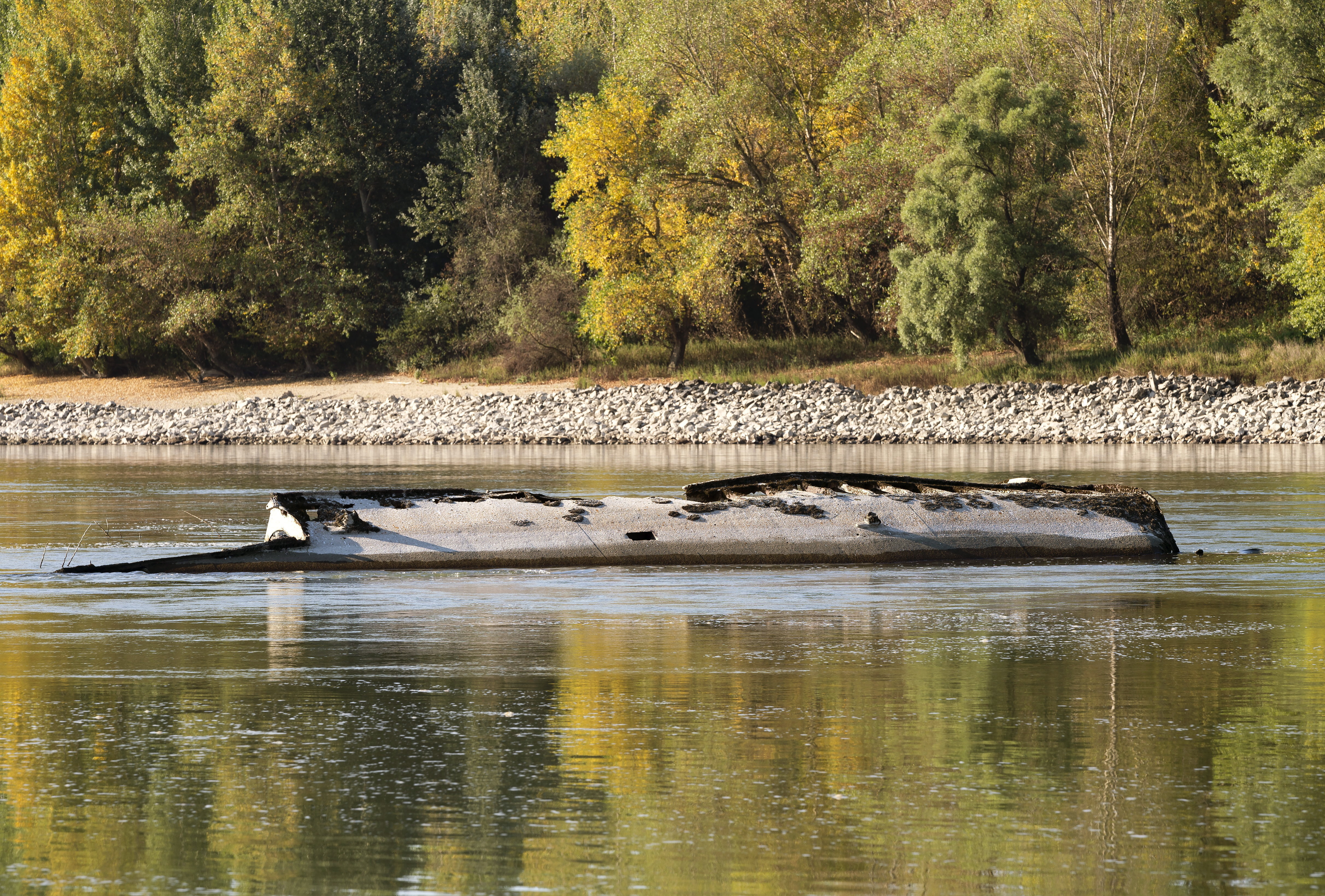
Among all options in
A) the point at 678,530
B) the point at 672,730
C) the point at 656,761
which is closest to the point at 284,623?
the point at 678,530

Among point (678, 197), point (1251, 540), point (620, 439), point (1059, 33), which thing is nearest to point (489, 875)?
point (1251, 540)

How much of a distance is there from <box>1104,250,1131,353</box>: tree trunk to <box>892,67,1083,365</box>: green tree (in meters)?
2.04

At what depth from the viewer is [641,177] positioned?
2511 inches

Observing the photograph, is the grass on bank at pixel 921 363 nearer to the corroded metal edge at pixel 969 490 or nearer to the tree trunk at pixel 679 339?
the tree trunk at pixel 679 339

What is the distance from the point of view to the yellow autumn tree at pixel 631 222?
64125 mm

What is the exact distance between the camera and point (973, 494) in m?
19.2

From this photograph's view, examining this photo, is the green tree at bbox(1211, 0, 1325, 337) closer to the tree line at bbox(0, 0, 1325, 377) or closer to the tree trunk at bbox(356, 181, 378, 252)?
the tree line at bbox(0, 0, 1325, 377)

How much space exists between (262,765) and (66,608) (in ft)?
24.9

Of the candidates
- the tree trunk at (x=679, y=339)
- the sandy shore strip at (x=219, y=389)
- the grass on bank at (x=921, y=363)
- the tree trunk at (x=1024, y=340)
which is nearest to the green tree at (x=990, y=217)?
the tree trunk at (x=1024, y=340)

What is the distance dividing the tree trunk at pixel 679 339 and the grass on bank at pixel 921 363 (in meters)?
0.38

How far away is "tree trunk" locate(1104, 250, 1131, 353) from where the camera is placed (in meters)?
56.8

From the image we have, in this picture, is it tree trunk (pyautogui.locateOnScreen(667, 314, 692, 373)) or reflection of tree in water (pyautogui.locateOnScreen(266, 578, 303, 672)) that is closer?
reflection of tree in water (pyautogui.locateOnScreen(266, 578, 303, 672))

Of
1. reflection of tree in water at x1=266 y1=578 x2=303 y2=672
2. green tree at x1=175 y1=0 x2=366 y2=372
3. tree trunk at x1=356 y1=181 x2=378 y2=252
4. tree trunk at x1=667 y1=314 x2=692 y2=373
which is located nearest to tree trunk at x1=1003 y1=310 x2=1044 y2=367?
tree trunk at x1=667 y1=314 x2=692 y2=373

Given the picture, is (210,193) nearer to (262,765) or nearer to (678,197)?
(678,197)
